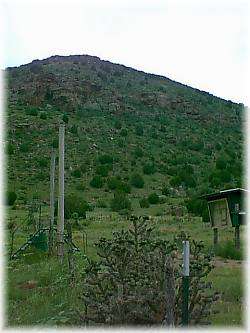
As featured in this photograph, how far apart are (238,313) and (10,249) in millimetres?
4822

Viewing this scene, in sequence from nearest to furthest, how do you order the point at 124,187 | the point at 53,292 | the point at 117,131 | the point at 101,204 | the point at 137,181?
the point at 53,292 < the point at 101,204 < the point at 124,187 < the point at 137,181 < the point at 117,131

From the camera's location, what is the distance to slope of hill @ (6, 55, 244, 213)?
26719mm

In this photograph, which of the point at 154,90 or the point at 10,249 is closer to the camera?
the point at 10,249

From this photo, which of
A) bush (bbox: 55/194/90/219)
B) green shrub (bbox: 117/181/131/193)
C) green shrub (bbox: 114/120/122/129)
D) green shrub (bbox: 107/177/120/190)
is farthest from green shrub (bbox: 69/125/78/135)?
bush (bbox: 55/194/90/219)

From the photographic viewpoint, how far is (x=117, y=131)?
111ft

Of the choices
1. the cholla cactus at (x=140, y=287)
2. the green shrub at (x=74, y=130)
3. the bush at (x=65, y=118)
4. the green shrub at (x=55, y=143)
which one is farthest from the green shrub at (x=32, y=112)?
the cholla cactus at (x=140, y=287)

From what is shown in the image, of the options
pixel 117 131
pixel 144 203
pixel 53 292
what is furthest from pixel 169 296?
pixel 117 131

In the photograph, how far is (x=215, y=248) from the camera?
10.5m

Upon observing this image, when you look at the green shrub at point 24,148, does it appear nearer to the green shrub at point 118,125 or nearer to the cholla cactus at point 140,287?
the green shrub at point 118,125

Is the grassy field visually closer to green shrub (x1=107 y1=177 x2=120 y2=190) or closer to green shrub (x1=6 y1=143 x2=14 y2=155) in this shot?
green shrub (x1=107 y1=177 x2=120 y2=190)

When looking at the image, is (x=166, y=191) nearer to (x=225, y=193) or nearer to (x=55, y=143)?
(x=55, y=143)

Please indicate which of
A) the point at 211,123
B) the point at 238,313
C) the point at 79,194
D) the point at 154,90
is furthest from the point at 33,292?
the point at 154,90

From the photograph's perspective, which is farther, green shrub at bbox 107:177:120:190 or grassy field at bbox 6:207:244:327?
green shrub at bbox 107:177:120:190

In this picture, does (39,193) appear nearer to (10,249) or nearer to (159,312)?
(10,249)
